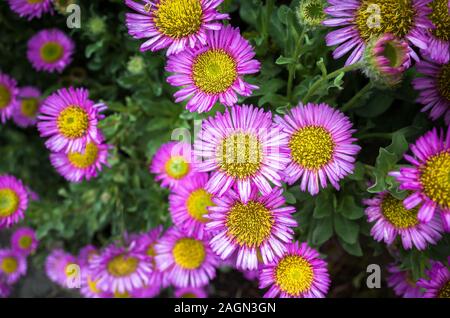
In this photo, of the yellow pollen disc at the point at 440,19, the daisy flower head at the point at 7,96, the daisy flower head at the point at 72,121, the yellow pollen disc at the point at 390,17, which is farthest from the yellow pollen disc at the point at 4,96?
the yellow pollen disc at the point at 440,19

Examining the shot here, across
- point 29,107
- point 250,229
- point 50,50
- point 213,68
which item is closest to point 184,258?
point 250,229

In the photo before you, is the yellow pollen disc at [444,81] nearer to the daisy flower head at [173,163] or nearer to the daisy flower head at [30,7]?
the daisy flower head at [173,163]

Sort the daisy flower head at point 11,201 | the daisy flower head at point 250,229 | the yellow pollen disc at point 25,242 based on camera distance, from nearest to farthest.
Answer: the daisy flower head at point 250,229, the daisy flower head at point 11,201, the yellow pollen disc at point 25,242

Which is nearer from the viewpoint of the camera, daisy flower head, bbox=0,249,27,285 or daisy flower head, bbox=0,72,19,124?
daisy flower head, bbox=0,72,19,124

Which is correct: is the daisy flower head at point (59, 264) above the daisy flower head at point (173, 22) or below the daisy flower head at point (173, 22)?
below

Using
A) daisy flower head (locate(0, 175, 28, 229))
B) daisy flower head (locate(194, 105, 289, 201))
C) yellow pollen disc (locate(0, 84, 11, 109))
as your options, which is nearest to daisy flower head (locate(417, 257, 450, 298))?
daisy flower head (locate(194, 105, 289, 201))

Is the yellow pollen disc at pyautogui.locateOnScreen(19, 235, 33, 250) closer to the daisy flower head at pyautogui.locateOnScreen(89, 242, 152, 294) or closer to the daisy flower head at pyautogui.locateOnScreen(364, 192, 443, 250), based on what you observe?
the daisy flower head at pyautogui.locateOnScreen(89, 242, 152, 294)
